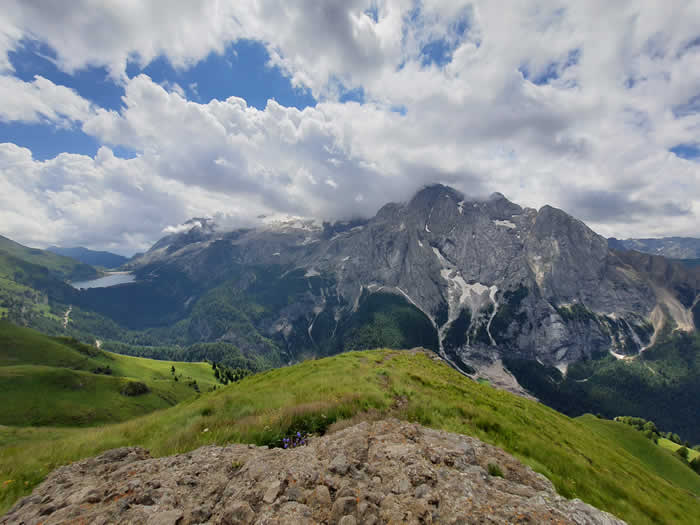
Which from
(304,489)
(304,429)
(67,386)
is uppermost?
(304,489)

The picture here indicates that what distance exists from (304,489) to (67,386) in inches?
5183

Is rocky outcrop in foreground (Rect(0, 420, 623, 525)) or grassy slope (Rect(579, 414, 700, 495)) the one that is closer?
rocky outcrop in foreground (Rect(0, 420, 623, 525))

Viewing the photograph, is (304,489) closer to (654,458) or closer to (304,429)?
(304,429)

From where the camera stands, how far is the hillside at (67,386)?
79.8 meters

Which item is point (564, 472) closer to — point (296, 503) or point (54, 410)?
point (296, 503)

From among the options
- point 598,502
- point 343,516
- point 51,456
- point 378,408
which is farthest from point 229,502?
point 598,502

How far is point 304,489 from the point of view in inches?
235

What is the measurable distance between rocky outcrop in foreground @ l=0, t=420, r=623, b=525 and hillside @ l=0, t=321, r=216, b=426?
10589 cm

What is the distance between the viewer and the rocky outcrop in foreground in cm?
518

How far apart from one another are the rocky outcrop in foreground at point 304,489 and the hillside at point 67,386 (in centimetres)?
10589

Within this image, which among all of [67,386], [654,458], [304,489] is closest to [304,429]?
[304,489]

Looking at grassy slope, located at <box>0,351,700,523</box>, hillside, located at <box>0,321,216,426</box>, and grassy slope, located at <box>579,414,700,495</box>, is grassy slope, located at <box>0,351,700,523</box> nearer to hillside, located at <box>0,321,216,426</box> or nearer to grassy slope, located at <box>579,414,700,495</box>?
grassy slope, located at <box>579,414,700,495</box>

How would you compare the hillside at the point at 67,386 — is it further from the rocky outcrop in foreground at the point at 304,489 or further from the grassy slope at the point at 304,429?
the rocky outcrop in foreground at the point at 304,489

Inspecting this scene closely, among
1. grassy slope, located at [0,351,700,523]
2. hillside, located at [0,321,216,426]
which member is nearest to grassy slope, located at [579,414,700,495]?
grassy slope, located at [0,351,700,523]
